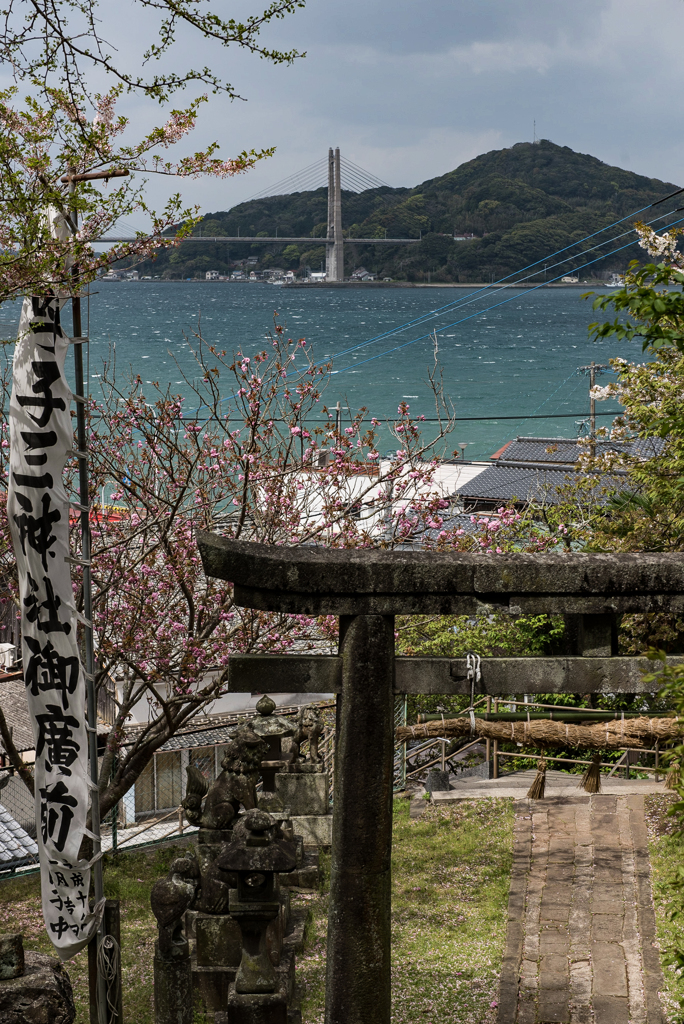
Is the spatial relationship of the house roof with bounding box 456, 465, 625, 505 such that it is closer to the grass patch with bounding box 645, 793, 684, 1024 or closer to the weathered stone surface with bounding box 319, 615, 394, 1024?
the grass patch with bounding box 645, 793, 684, 1024

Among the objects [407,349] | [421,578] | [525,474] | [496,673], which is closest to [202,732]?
[496,673]

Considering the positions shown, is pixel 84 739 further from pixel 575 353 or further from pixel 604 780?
pixel 575 353

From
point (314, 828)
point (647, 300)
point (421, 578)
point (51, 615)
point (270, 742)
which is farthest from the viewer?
point (270, 742)

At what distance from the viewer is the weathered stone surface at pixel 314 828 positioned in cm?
1037

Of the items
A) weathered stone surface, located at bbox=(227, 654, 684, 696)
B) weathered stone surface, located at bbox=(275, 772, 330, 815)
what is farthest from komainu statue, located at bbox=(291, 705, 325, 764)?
weathered stone surface, located at bbox=(227, 654, 684, 696)

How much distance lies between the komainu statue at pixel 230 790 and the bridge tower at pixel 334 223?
85.7 meters

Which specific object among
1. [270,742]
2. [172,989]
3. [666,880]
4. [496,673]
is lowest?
[666,880]

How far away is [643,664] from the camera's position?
5.41 m

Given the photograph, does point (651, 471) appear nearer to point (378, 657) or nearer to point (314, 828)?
point (314, 828)

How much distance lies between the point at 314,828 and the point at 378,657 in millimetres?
5719

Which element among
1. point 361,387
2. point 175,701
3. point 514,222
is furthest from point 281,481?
point 514,222

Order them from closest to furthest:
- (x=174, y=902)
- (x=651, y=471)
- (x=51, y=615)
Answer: (x=51, y=615)
(x=174, y=902)
(x=651, y=471)

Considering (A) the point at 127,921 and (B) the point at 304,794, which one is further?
(B) the point at 304,794

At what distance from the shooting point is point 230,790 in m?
8.34
